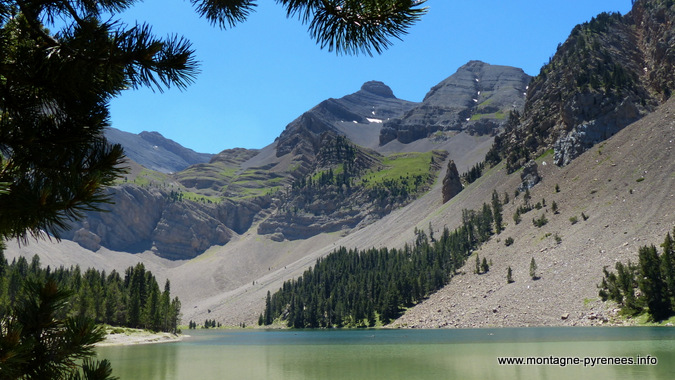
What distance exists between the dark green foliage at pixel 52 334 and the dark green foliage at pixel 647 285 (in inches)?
3837

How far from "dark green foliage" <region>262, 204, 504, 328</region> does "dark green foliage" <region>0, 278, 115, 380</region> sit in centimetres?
13766

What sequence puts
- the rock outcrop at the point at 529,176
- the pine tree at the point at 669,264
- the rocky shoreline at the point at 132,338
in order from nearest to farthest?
the rocky shoreline at the point at 132,338
the pine tree at the point at 669,264
the rock outcrop at the point at 529,176

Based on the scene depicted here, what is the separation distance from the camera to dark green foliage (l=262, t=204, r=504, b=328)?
5689 inches

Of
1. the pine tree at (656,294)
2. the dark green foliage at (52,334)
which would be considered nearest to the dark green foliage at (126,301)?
the dark green foliage at (52,334)

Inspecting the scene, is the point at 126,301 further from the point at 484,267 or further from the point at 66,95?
the point at 66,95

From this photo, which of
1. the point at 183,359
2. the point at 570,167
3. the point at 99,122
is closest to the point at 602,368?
the point at 99,122

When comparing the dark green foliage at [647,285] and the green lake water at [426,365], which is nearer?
the green lake water at [426,365]

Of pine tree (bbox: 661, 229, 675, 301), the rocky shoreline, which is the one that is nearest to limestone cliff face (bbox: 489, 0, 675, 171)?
pine tree (bbox: 661, 229, 675, 301)

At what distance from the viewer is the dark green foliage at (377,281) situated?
144500 mm

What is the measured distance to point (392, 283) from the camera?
14625 centimetres

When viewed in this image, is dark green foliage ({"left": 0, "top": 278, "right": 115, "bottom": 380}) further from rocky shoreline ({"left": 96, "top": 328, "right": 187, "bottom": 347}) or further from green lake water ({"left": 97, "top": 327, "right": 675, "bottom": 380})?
rocky shoreline ({"left": 96, "top": 328, "right": 187, "bottom": 347})

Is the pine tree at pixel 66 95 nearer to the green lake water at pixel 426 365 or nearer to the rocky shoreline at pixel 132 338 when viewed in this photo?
the green lake water at pixel 426 365

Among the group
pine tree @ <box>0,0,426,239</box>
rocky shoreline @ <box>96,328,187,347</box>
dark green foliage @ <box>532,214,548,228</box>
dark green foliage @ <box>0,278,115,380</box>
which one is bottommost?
rocky shoreline @ <box>96,328,187,347</box>

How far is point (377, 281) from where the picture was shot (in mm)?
157375
